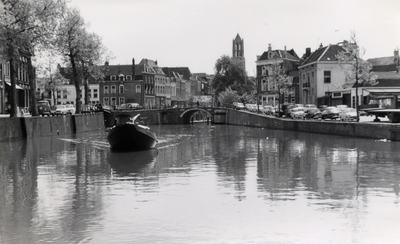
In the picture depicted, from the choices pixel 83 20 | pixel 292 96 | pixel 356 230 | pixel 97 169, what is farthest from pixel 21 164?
pixel 292 96

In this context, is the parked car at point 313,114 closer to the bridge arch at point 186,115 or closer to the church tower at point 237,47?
the bridge arch at point 186,115

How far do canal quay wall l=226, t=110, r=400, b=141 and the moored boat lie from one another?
51.7 ft

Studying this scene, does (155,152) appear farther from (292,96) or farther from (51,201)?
(292,96)

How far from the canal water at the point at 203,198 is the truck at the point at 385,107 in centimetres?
888

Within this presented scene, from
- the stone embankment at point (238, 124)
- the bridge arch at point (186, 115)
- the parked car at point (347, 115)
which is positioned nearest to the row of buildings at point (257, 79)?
the parked car at point (347, 115)

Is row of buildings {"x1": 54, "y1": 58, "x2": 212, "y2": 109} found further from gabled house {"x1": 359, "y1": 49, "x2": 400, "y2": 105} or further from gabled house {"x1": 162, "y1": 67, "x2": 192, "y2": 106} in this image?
gabled house {"x1": 359, "y1": 49, "x2": 400, "y2": 105}

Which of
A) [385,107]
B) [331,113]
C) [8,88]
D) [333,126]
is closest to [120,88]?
[8,88]

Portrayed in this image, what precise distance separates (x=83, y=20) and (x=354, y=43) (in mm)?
25527

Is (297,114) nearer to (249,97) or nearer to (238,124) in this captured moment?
(238,124)

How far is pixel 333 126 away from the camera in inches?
1815

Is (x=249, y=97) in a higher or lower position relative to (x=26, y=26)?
lower

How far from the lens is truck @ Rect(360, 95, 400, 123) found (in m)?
40.8

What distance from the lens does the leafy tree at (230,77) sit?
105m

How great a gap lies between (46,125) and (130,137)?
54.3 feet
